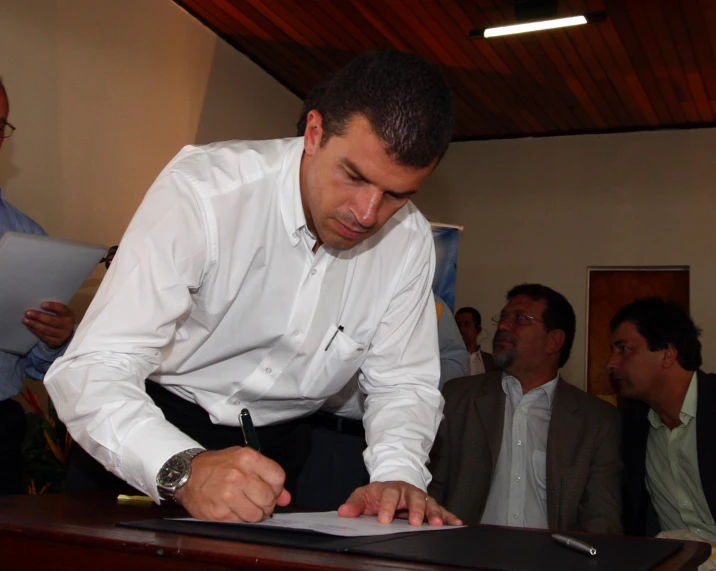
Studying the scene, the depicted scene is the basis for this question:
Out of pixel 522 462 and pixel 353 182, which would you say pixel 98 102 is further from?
pixel 353 182

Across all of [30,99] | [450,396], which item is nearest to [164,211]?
[450,396]

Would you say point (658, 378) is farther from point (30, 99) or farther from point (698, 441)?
point (30, 99)

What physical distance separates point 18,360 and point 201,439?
3.45 ft

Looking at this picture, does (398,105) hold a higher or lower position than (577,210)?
lower

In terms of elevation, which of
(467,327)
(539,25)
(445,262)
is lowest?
(467,327)

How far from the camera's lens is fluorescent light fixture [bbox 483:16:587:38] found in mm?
4742

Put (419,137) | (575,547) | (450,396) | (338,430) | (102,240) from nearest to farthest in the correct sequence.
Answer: (575,547)
(419,137)
(338,430)
(450,396)
(102,240)

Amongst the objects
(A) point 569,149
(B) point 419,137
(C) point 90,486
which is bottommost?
(C) point 90,486

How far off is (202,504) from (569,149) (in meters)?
6.62

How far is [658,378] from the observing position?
121 inches

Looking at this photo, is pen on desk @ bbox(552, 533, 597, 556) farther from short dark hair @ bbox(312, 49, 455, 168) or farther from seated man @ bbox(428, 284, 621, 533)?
seated man @ bbox(428, 284, 621, 533)

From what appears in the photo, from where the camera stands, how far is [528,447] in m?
3.26

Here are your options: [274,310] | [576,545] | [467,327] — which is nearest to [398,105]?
[274,310]

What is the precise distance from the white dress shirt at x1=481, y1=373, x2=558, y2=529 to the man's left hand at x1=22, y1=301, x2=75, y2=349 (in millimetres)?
1685
